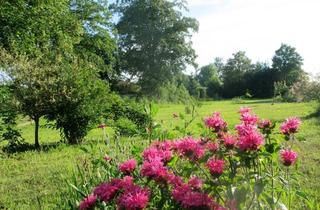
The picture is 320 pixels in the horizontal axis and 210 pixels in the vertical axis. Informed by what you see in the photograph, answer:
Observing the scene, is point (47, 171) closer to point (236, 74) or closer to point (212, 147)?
point (212, 147)

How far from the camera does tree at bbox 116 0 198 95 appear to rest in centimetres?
4288

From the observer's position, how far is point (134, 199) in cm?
195

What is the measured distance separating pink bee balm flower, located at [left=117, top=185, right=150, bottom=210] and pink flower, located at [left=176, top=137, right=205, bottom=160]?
1.21 ft

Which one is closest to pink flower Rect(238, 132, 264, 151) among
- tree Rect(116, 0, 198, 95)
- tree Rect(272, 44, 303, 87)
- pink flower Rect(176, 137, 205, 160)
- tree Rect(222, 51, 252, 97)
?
pink flower Rect(176, 137, 205, 160)

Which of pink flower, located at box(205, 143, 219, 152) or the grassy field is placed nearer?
pink flower, located at box(205, 143, 219, 152)

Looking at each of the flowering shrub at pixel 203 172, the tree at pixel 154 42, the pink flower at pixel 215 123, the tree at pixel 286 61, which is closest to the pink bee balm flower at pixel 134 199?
the flowering shrub at pixel 203 172

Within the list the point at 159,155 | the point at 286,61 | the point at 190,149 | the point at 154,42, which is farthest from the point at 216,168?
the point at 286,61

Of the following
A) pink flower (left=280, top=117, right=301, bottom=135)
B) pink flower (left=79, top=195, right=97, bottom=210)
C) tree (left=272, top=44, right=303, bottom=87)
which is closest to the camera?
pink flower (left=79, top=195, right=97, bottom=210)

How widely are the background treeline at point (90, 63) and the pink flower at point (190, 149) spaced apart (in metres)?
0.94

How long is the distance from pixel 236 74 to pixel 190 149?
235ft

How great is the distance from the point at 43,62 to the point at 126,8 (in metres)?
30.8

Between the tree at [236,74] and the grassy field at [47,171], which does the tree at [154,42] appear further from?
the grassy field at [47,171]

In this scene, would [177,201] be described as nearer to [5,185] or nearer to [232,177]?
[232,177]

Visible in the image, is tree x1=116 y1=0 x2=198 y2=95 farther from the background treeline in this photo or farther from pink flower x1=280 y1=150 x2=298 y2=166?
pink flower x1=280 y1=150 x2=298 y2=166
